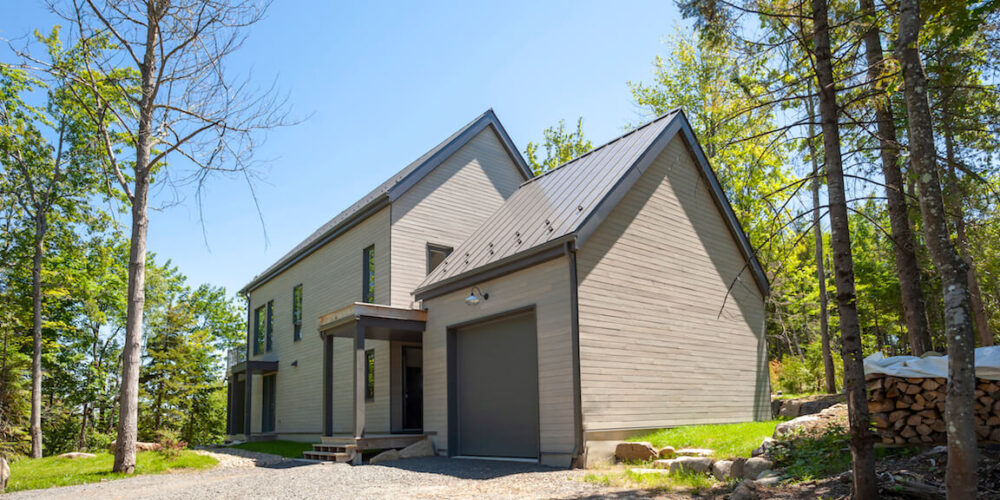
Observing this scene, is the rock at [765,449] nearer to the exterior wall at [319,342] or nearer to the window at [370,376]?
the exterior wall at [319,342]

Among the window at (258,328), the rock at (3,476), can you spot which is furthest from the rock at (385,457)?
the window at (258,328)

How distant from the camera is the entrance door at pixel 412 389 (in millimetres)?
15750

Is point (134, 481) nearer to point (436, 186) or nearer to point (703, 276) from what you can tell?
point (436, 186)

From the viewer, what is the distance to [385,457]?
1225 cm

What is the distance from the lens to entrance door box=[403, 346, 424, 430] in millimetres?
15750

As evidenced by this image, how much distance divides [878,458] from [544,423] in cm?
511

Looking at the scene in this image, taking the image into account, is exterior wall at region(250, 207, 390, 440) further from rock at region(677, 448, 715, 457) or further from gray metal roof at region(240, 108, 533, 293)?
rock at region(677, 448, 715, 457)

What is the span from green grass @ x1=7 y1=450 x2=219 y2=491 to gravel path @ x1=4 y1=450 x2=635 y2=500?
2.14ft

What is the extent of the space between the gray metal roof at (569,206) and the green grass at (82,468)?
19.6ft

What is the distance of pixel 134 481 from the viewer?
11.0m

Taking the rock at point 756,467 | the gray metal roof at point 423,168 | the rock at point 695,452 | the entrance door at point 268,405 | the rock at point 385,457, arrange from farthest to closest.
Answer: the entrance door at point 268,405 < the gray metal roof at point 423,168 < the rock at point 385,457 < the rock at point 695,452 < the rock at point 756,467

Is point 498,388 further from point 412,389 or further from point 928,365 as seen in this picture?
point 928,365

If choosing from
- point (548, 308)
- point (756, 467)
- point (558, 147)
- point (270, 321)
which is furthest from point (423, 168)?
point (558, 147)

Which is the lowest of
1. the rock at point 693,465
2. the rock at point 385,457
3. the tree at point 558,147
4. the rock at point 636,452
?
the rock at point 385,457
